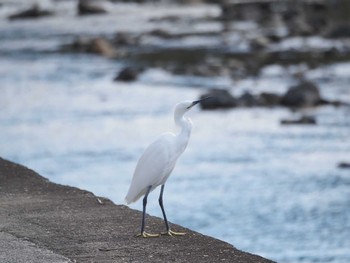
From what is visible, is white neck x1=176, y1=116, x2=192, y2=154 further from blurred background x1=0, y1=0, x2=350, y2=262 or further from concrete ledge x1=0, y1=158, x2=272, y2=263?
blurred background x1=0, y1=0, x2=350, y2=262

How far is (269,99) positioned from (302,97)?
3.49ft

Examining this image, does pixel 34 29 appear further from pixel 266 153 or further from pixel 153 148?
pixel 153 148

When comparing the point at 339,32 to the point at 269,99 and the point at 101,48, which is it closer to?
the point at 101,48

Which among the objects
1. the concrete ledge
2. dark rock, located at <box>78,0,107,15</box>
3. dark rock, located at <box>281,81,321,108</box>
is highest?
the concrete ledge

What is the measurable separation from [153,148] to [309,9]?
1967 inches

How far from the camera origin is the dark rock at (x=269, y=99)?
29.6 meters

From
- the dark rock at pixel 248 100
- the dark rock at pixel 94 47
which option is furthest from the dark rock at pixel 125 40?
the dark rock at pixel 248 100

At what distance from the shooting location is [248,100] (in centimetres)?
2966

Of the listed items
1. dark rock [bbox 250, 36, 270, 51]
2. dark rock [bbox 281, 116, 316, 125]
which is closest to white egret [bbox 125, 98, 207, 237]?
dark rock [bbox 281, 116, 316, 125]

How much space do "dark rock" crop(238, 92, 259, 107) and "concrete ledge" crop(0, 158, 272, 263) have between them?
17.8 m

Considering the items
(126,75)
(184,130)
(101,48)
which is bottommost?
(101,48)

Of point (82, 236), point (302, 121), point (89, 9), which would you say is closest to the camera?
point (82, 236)

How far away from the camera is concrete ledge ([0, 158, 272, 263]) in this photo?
355 inches

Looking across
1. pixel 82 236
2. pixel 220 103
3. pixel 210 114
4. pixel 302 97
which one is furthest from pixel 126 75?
pixel 82 236
